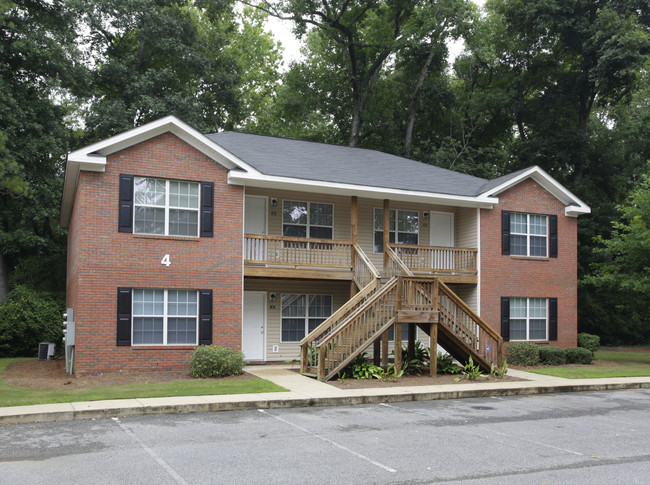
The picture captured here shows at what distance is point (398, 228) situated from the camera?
71.7ft

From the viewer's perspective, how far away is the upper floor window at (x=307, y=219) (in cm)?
2020

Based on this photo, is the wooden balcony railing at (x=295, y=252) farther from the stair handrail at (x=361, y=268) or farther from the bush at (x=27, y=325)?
the bush at (x=27, y=325)

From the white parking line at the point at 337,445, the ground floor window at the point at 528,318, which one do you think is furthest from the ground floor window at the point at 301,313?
the white parking line at the point at 337,445

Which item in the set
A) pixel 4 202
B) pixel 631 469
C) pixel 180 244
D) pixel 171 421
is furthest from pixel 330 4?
pixel 631 469

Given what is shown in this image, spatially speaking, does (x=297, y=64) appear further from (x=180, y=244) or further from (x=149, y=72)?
(x=180, y=244)

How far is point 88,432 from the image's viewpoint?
9.35 meters

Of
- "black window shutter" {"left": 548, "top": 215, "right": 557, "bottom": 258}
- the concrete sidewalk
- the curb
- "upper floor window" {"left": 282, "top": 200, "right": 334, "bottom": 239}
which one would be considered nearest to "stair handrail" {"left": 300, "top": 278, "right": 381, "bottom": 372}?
the concrete sidewalk

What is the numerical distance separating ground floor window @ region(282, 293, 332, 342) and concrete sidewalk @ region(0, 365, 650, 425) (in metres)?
2.77

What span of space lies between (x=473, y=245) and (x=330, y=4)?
22.9 m

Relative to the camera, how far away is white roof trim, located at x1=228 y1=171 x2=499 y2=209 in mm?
17641

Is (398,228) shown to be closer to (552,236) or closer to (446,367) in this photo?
(552,236)

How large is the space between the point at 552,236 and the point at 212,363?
44.2ft

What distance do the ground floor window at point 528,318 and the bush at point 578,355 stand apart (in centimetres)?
136

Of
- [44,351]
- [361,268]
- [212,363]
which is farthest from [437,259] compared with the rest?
[44,351]
